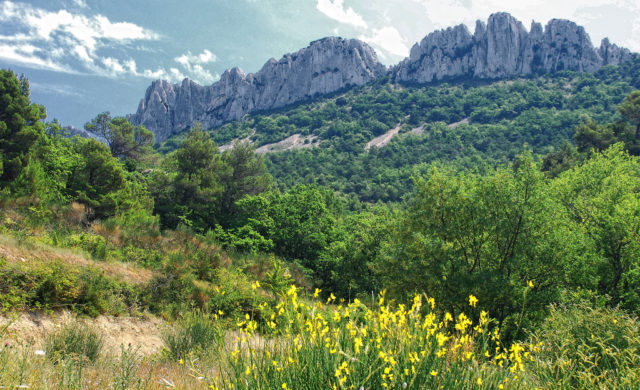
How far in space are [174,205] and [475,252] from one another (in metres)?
21.4

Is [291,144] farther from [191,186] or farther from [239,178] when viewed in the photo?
[191,186]

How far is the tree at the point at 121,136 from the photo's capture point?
4266cm

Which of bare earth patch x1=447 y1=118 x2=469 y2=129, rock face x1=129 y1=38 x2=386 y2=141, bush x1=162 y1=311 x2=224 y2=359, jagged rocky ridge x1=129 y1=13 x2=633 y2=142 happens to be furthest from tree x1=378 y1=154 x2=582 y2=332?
rock face x1=129 y1=38 x2=386 y2=141

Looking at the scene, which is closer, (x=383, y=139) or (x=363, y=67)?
(x=383, y=139)

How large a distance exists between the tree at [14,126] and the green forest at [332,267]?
8 centimetres

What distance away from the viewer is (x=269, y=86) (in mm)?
157125

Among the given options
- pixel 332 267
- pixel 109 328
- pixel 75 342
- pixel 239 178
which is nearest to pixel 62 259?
pixel 109 328

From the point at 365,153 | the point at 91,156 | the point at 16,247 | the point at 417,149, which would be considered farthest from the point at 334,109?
the point at 16,247

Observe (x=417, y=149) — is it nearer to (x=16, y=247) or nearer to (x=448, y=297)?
(x=448, y=297)

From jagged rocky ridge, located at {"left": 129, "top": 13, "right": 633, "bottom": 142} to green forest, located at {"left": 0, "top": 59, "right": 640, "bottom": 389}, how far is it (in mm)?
96905

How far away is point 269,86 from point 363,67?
1874 inches

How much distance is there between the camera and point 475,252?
13148 mm

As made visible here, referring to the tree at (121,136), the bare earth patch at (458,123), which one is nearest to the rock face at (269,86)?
the bare earth patch at (458,123)

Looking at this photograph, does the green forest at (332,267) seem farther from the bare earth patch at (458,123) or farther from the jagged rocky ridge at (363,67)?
the jagged rocky ridge at (363,67)
